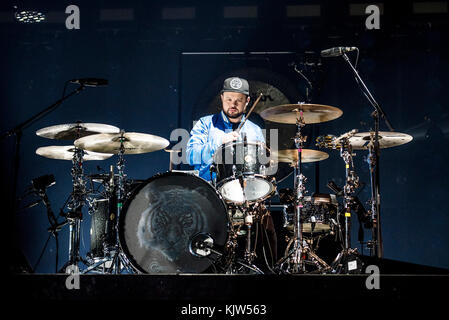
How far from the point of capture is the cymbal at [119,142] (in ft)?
13.2

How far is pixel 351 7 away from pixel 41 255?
4.94m

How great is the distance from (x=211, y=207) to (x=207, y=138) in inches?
73.3

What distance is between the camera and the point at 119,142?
13.9 ft

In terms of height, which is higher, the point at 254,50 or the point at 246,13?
the point at 246,13

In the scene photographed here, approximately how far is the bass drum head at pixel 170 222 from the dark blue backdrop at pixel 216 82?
2739 mm

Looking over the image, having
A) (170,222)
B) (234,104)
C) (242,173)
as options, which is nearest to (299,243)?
(242,173)

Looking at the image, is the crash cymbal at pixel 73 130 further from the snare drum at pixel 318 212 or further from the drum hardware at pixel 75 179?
the snare drum at pixel 318 212

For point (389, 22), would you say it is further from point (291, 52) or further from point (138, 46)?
point (138, 46)

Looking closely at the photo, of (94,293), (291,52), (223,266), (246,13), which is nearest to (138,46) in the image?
(246,13)

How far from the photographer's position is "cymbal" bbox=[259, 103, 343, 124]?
4.09m

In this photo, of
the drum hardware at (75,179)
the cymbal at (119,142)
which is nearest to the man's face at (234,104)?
the cymbal at (119,142)

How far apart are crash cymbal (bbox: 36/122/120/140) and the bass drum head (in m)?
1.67
